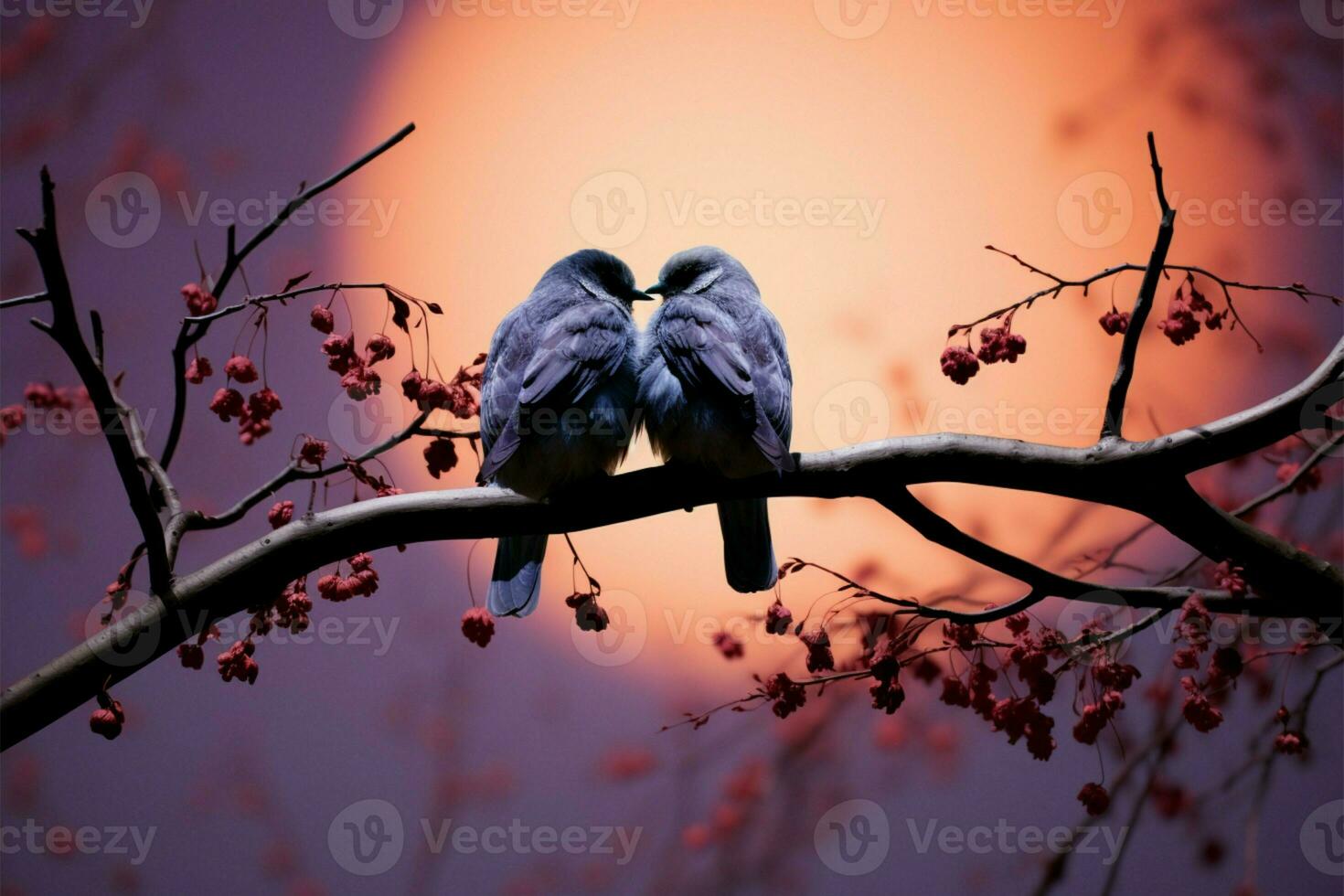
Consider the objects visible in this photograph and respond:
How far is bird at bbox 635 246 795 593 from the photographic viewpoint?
1.21 m

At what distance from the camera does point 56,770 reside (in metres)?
1.96

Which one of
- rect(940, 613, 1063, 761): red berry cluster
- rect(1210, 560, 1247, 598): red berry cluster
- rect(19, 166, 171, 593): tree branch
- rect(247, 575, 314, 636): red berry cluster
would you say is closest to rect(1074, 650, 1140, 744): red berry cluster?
rect(940, 613, 1063, 761): red berry cluster

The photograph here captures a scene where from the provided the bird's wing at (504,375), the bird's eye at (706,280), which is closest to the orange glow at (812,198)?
the bird's eye at (706,280)

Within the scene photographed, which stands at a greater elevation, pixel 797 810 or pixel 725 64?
pixel 725 64

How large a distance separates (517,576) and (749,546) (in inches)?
12.5

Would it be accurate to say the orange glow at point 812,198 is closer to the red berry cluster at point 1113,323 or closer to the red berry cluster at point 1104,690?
the red berry cluster at point 1113,323

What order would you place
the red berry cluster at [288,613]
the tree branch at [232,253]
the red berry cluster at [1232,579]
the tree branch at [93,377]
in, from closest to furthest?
1. the tree branch at [93,377]
2. the tree branch at [232,253]
3. the red berry cluster at [1232,579]
4. the red berry cluster at [288,613]

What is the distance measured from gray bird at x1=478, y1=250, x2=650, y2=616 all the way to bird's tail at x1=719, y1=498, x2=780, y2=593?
0.21 metres

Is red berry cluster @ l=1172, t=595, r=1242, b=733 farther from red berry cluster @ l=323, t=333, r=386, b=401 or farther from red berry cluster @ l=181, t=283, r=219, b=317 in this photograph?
red berry cluster @ l=181, t=283, r=219, b=317

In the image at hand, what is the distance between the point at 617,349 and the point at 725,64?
977 mm

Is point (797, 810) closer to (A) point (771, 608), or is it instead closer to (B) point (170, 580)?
(A) point (771, 608)

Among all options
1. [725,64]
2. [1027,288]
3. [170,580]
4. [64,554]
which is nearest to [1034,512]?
[1027,288]

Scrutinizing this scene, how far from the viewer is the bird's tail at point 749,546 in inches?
56.1

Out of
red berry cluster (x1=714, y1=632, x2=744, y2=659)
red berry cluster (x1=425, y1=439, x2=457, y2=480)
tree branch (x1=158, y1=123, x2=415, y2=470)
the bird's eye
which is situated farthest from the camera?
red berry cluster (x1=714, y1=632, x2=744, y2=659)
